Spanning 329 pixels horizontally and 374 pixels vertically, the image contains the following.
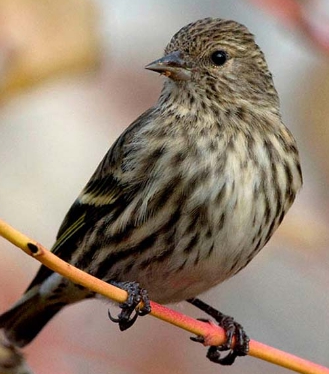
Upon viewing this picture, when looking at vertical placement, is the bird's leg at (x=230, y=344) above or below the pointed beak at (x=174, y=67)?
below

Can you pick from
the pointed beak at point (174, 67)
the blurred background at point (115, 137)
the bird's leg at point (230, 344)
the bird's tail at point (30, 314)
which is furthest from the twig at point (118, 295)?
the bird's tail at point (30, 314)

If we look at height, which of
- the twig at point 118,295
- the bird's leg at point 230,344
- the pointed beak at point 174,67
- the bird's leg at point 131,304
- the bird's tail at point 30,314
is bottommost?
the bird's tail at point 30,314

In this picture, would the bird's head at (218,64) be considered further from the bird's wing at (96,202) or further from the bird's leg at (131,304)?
the bird's leg at (131,304)

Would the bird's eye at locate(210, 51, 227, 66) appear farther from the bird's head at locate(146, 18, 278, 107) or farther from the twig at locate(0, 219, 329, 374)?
the twig at locate(0, 219, 329, 374)

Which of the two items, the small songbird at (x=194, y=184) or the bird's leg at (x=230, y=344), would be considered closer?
the small songbird at (x=194, y=184)

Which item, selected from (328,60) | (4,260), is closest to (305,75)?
(328,60)

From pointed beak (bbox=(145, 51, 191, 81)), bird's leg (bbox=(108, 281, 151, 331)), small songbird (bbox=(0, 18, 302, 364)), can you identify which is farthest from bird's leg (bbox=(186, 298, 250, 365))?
pointed beak (bbox=(145, 51, 191, 81))

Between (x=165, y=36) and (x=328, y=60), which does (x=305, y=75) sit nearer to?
(x=328, y=60)
